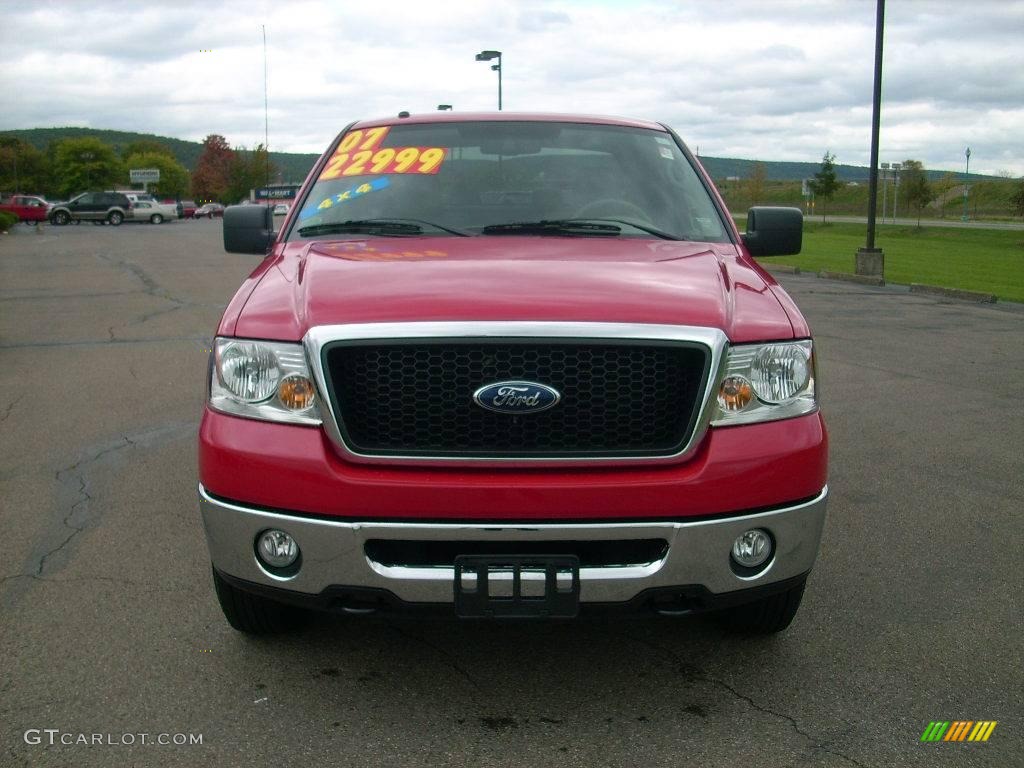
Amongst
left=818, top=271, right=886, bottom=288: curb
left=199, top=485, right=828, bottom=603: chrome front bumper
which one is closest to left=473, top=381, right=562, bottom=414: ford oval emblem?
left=199, top=485, right=828, bottom=603: chrome front bumper

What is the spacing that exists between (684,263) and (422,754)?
174cm

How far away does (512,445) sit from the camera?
9.86 feet

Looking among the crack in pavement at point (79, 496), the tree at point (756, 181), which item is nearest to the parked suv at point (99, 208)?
the tree at point (756, 181)

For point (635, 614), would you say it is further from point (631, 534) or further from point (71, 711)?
point (71, 711)

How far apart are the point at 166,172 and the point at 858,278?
474ft

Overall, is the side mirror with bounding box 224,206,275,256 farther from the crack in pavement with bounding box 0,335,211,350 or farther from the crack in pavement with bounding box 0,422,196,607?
the crack in pavement with bounding box 0,335,211,350

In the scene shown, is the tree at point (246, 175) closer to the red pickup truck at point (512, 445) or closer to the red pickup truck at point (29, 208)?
the red pickup truck at point (29, 208)

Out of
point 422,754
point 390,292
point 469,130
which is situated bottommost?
point 422,754

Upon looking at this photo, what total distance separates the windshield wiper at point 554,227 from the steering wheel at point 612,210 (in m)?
0.08

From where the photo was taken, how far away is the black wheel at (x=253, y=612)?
3447 millimetres

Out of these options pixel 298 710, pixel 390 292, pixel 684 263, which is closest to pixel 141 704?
pixel 298 710

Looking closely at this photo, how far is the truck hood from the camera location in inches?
119

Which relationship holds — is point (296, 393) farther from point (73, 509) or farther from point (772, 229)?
point (73, 509)

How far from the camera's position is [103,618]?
383 cm
